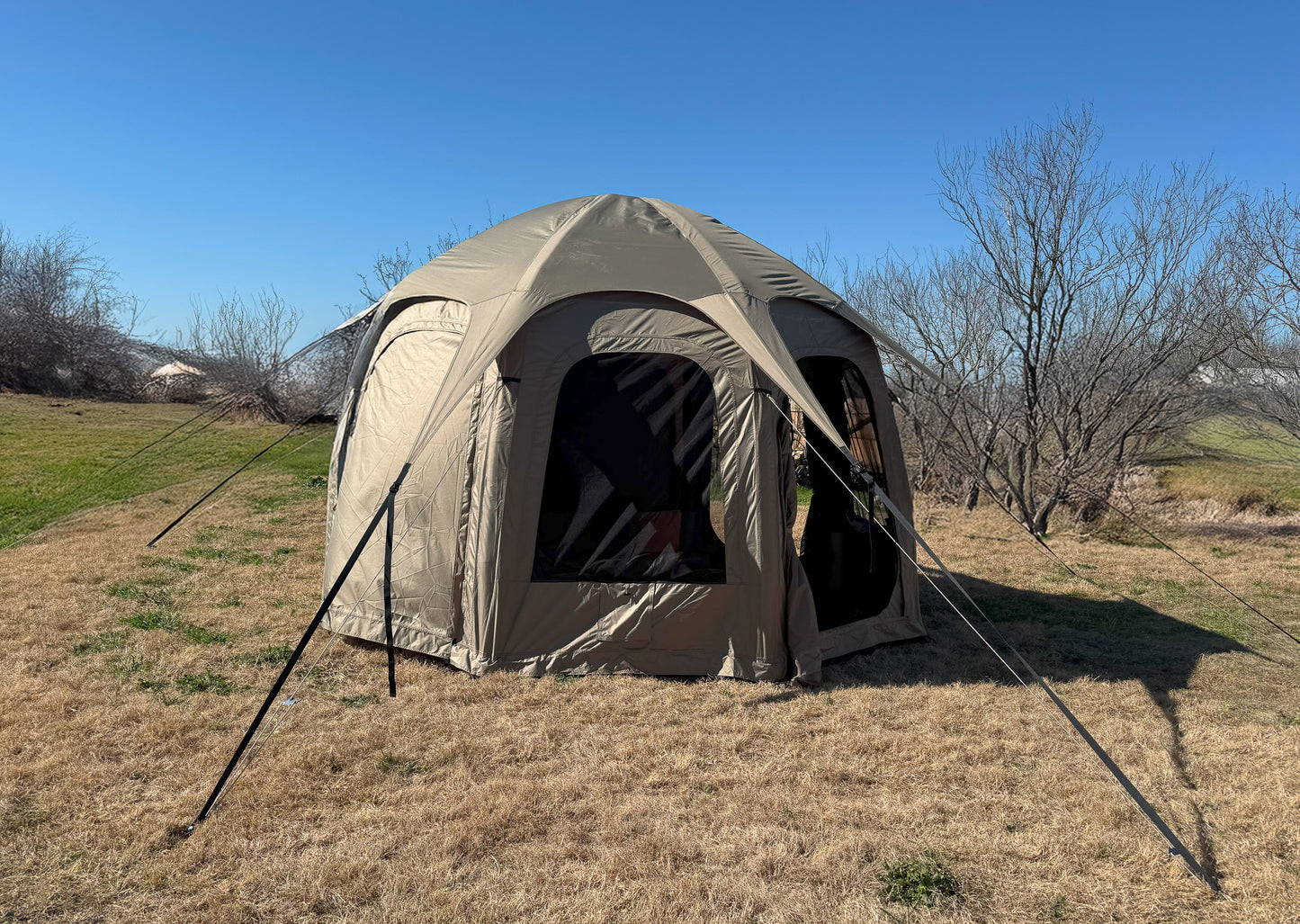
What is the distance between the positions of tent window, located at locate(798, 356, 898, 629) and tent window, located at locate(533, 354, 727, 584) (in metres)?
1.16

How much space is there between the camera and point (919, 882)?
3102 mm

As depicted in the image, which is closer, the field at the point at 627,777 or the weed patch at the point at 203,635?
the field at the point at 627,777

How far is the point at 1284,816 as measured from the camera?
358 centimetres

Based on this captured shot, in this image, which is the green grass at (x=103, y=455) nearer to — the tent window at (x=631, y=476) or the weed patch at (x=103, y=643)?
the weed patch at (x=103, y=643)

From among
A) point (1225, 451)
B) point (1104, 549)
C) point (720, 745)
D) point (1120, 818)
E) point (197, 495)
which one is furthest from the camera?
point (1225, 451)

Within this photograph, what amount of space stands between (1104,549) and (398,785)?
26.9ft

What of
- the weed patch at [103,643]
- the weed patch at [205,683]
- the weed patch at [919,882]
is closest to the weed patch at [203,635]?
the weed patch at [103,643]

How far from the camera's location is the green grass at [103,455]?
11.1 meters

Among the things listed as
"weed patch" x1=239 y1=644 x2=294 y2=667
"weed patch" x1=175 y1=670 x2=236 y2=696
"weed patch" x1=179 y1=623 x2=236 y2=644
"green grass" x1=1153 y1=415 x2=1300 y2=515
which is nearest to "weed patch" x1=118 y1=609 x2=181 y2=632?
"weed patch" x1=179 y1=623 x2=236 y2=644

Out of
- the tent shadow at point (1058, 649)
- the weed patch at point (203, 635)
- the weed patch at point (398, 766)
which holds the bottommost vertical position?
the weed patch at point (398, 766)

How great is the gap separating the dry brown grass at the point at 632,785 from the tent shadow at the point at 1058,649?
3 centimetres

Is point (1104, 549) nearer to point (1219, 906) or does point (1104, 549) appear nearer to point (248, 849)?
point (1219, 906)

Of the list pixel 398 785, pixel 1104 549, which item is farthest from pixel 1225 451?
pixel 398 785

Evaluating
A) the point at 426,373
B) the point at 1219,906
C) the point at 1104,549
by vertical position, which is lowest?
the point at 1219,906
